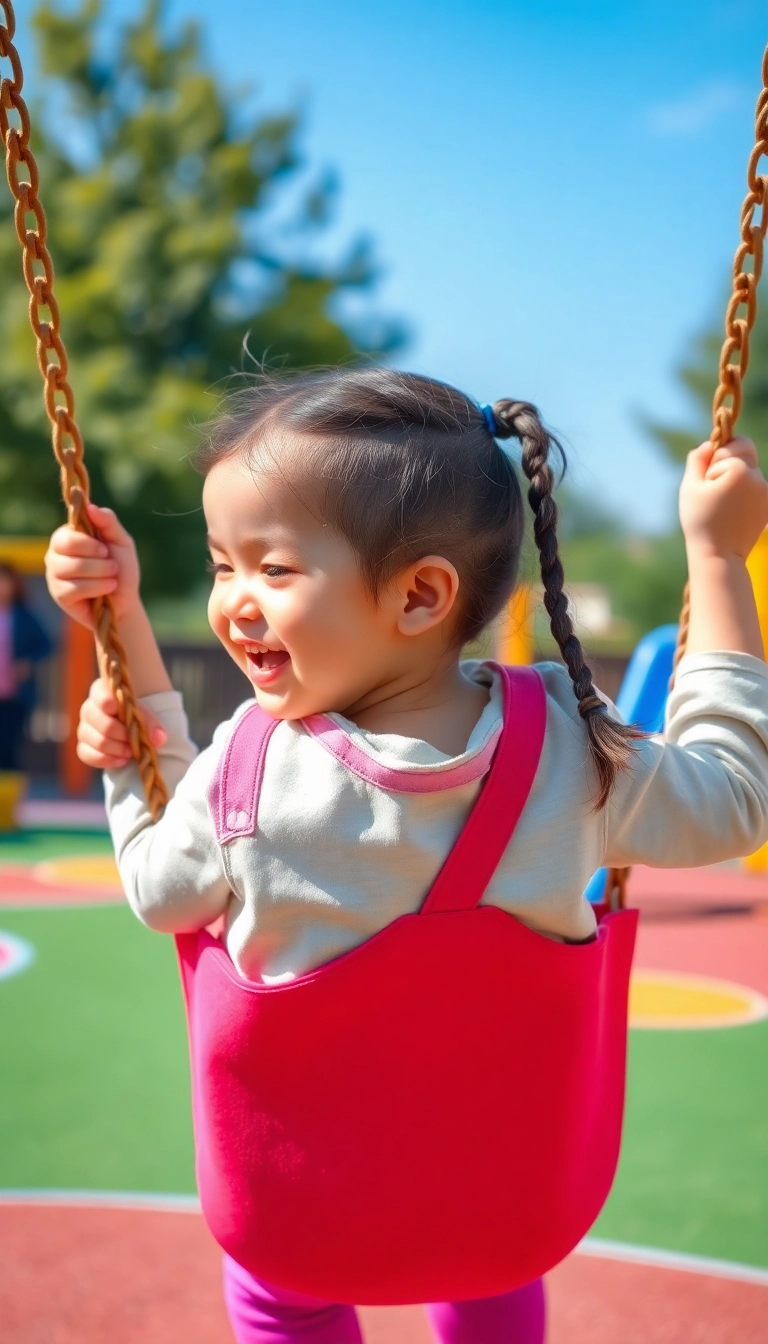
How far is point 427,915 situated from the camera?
4.62ft

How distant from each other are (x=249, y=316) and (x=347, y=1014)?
19966 mm

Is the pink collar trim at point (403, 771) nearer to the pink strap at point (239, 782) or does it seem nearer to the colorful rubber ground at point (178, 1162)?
the pink strap at point (239, 782)

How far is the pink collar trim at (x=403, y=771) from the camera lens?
1402mm

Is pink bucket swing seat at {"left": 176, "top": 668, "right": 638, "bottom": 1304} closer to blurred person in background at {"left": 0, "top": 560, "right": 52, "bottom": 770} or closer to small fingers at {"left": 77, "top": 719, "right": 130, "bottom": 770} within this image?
small fingers at {"left": 77, "top": 719, "right": 130, "bottom": 770}

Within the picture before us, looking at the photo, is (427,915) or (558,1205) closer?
(427,915)

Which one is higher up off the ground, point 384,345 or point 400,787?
point 384,345

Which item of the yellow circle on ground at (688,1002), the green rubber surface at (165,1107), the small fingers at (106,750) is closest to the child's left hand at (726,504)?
the small fingers at (106,750)

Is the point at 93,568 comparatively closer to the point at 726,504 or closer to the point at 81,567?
the point at 81,567

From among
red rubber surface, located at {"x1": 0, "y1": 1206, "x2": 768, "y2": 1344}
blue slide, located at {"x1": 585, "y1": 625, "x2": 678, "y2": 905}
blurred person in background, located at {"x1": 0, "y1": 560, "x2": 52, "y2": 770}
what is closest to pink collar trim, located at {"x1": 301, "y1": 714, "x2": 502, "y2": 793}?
blue slide, located at {"x1": 585, "y1": 625, "x2": 678, "y2": 905}

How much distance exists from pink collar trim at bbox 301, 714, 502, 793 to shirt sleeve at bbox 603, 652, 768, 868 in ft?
0.53

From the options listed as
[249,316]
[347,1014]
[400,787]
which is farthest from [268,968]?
[249,316]

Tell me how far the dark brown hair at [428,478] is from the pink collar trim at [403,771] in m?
0.13

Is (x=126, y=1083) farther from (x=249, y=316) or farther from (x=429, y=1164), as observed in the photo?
(x=249, y=316)

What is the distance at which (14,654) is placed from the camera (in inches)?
394
